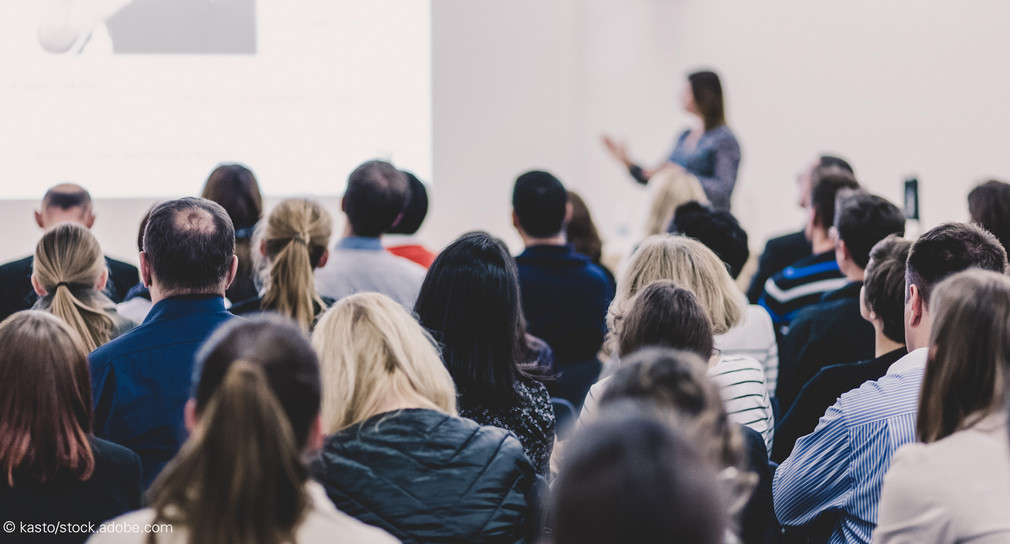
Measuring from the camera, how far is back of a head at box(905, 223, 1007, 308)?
6.43 ft

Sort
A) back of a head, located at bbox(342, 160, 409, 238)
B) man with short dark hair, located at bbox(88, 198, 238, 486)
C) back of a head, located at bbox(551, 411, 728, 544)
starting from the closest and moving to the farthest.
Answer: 1. back of a head, located at bbox(551, 411, 728, 544)
2. man with short dark hair, located at bbox(88, 198, 238, 486)
3. back of a head, located at bbox(342, 160, 409, 238)

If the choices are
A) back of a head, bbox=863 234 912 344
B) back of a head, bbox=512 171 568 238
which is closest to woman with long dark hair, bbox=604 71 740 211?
back of a head, bbox=512 171 568 238

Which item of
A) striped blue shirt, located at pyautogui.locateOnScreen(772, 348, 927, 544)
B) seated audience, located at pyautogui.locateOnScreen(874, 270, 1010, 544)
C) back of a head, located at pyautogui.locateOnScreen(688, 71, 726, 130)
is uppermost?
back of a head, located at pyautogui.locateOnScreen(688, 71, 726, 130)

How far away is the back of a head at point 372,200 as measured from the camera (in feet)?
10.4

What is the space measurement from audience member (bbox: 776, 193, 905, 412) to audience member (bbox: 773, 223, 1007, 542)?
559 mm

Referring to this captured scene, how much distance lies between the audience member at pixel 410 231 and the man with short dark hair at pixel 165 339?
4.50 ft

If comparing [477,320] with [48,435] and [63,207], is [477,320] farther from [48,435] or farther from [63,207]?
[63,207]

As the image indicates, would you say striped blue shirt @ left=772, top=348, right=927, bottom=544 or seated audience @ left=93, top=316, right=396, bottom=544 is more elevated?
seated audience @ left=93, top=316, right=396, bottom=544

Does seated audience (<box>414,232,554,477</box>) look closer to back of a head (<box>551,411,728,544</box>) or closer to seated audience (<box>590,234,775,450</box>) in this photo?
seated audience (<box>590,234,775,450</box>)

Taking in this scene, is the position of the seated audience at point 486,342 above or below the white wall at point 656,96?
below

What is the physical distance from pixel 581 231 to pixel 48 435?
274cm

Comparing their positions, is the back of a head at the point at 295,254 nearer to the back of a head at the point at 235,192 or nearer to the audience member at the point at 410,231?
the back of a head at the point at 235,192

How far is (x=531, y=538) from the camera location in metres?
1.61

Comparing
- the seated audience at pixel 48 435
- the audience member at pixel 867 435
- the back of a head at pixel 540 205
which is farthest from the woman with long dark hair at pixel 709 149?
the seated audience at pixel 48 435
